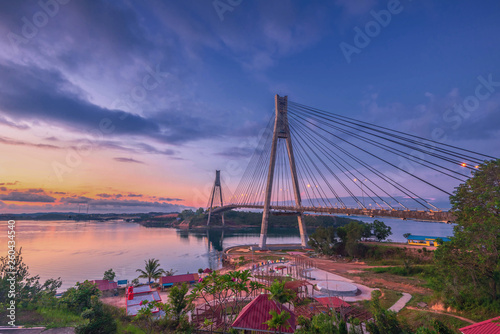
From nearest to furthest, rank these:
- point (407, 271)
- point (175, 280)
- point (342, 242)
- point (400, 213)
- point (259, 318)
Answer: point (259, 318), point (400, 213), point (175, 280), point (407, 271), point (342, 242)

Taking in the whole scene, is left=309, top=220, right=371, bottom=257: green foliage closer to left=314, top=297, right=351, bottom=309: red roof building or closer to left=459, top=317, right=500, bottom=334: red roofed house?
left=314, top=297, right=351, bottom=309: red roof building

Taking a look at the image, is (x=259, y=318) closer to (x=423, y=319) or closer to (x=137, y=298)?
(x=423, y=319)

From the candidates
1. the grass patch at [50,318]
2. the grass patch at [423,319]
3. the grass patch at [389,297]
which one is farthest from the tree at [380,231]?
the grass patch at [50,318]

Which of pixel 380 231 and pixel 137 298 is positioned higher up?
pixel 380 231

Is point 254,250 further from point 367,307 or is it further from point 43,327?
point 43,327

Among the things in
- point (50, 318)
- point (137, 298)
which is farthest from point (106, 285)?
point (50, 318)

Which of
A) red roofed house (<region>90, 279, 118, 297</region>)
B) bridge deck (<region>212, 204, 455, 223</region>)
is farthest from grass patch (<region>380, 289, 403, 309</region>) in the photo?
red roofed house (<region>90, 279, 118, 297</region>)

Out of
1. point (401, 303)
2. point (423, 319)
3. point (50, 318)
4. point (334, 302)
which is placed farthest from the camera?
point (401, 303)
